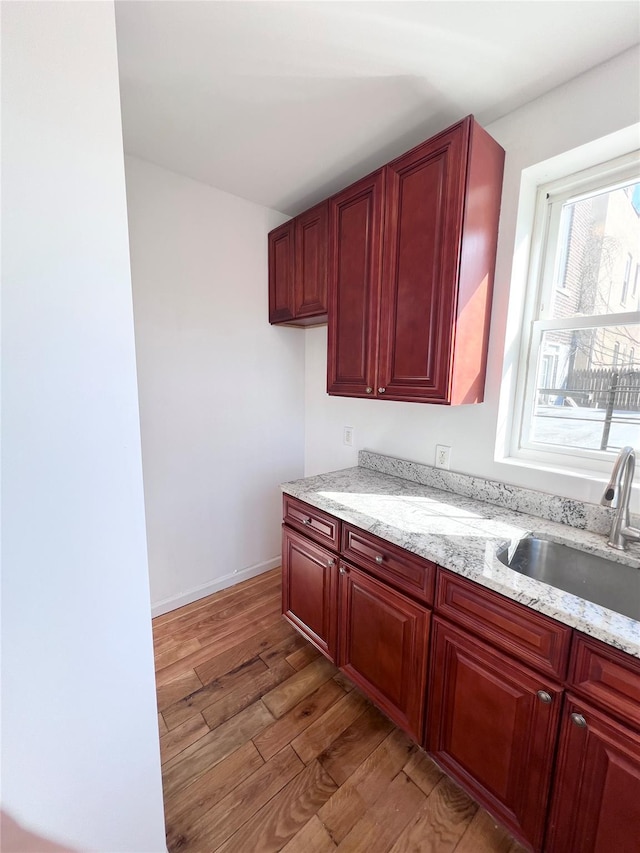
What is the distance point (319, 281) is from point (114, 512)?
1539 millimetres

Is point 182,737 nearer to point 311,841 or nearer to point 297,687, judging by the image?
point 297,687

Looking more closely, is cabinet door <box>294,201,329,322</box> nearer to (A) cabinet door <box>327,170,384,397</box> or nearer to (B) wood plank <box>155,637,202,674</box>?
(A) cabinet door <box>327,170,384,397</box>

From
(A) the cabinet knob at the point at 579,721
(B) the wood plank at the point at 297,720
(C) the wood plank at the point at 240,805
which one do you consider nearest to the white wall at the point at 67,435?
(C) the wood plank at the point at 240,805

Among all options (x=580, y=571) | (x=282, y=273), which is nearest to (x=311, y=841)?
(x=580, y=571)

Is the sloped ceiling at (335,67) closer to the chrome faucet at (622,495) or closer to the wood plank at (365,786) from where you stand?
the chrome faucet at (622,495)

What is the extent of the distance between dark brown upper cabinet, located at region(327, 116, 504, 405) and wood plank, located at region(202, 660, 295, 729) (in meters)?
1.43

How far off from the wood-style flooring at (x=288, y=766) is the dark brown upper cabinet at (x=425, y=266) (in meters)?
1.41

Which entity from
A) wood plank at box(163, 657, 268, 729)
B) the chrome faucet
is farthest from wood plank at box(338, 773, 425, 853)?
Result: the chrome faucet

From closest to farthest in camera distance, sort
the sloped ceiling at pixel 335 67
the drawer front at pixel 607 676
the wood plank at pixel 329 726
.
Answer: the drawer front at pixel 607 676, the sloped ceiling at pixel 335 67, the wood plank at pixel 329 726

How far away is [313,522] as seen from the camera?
1.57 metres

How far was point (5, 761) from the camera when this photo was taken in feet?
2.28

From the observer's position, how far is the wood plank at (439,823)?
1.06 meters

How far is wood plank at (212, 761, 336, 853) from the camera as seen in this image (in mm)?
1056

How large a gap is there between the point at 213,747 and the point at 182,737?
0.14 metres
